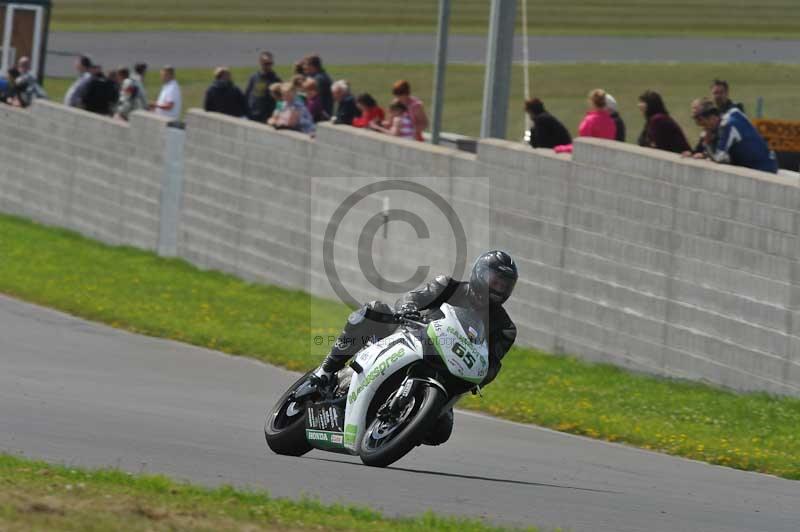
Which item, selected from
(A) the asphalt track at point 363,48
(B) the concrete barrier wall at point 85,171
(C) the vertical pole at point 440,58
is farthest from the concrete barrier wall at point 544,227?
(A) the asphalt track at point 363,48

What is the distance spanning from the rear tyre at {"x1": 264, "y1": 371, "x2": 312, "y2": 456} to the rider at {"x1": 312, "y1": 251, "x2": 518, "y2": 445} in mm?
499

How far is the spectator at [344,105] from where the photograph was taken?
69.1 feet

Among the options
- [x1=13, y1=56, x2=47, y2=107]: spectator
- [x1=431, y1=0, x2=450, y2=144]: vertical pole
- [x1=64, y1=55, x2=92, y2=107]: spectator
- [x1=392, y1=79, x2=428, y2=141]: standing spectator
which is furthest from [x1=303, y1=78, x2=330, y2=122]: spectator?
[x1=13, y1=56, x2=47, y2=107]: spectator

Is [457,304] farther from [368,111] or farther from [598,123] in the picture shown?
[368,111]

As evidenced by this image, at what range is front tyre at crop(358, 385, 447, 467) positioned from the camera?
9273 millimetres

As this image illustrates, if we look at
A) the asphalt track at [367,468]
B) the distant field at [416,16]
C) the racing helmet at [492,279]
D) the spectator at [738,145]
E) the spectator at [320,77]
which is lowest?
the asphalt track at [367,468]

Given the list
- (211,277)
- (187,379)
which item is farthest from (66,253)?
(187,379)

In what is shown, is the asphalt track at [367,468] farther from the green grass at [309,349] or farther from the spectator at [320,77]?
the spectator at [320,77]

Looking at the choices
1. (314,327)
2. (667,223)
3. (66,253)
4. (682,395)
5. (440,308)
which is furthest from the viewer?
(66,253)

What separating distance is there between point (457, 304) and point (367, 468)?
116 centimetres

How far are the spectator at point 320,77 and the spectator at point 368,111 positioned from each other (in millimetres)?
1792

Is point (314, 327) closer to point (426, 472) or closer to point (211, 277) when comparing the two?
point (211, 277)

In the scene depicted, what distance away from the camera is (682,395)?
14758 millimetres

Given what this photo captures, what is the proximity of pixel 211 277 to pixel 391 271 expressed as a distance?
3742 millimetres
